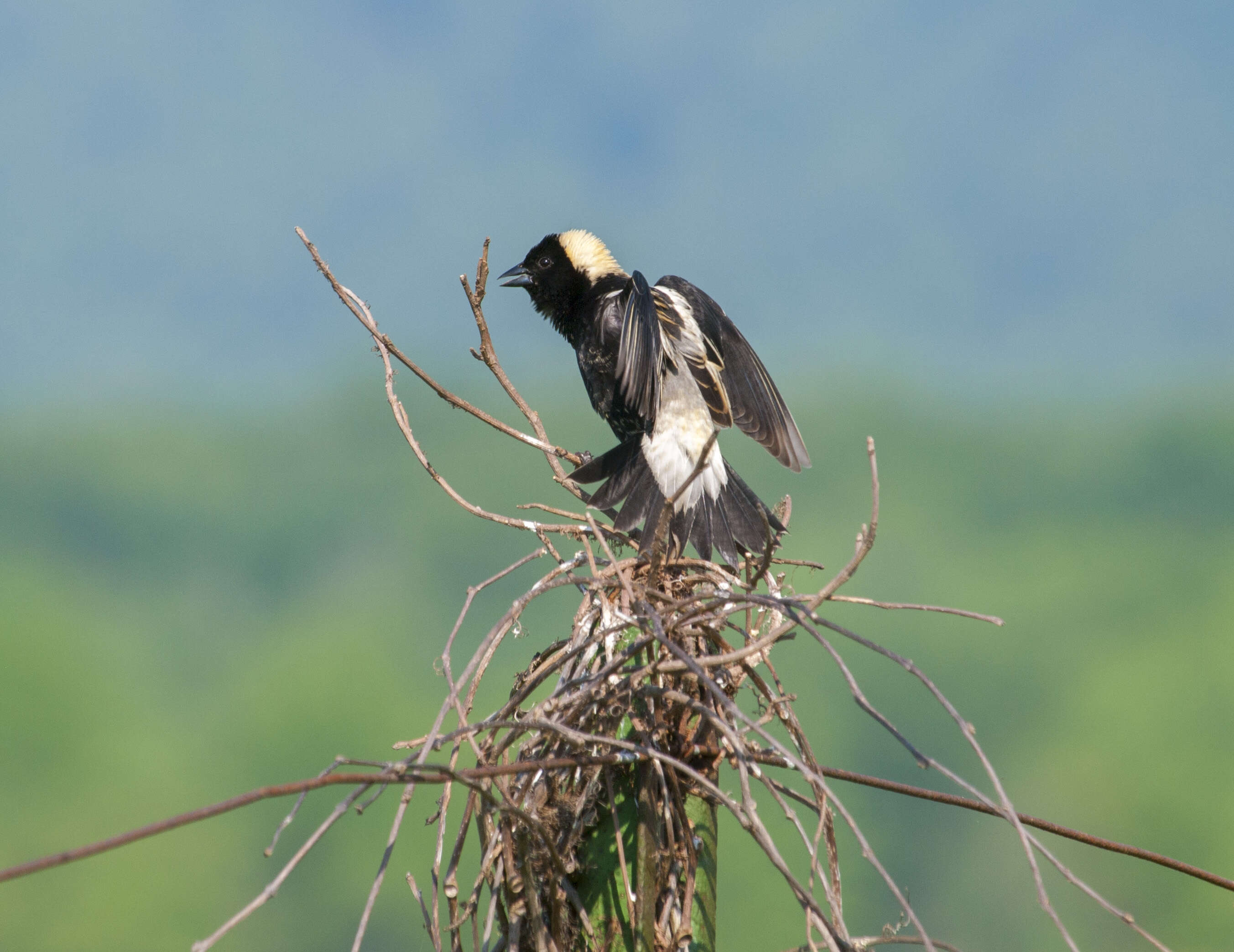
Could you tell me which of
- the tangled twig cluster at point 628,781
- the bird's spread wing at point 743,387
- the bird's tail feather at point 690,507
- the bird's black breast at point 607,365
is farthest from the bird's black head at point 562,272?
the tangled twig cluster at point 628,781

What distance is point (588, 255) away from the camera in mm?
4020

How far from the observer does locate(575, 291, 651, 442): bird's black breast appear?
341 cm

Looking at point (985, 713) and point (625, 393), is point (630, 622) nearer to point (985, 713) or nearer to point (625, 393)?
point (625, 393)

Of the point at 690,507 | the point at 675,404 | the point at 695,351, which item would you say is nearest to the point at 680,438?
the point at 675,404

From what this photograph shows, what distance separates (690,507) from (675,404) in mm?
493

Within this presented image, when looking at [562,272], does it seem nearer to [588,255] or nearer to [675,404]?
[588,255]

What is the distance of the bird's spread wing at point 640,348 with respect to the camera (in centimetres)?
288

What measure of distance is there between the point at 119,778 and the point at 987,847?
1012 centimetres

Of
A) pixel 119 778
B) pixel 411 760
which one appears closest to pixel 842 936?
pixel 411 760

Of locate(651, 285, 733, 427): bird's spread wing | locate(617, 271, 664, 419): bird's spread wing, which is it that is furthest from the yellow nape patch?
locate(617, 271, 664, 419): bird's spread wing

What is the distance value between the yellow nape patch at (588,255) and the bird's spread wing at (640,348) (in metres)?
1.00

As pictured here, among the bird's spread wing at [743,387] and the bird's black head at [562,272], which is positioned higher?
the bird's black head at [562,272]

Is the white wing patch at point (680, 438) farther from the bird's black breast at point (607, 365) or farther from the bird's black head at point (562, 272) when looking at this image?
the bird's black head at point (562, 272)

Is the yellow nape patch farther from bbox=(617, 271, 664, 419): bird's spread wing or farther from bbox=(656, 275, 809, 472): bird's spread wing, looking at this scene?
bbox=(617, 271, 664, 419): bird's spread wing
